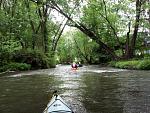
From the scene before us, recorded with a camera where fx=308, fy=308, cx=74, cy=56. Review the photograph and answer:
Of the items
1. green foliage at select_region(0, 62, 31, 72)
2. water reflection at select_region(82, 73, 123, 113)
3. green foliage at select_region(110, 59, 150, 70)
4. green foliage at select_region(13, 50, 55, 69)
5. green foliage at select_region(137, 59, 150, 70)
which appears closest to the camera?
water reflection at select_region(82, 73, 123, 113)

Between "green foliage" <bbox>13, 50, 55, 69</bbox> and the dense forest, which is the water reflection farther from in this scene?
"green foliage" <bbox>13, 50, 55, 69</bbox>

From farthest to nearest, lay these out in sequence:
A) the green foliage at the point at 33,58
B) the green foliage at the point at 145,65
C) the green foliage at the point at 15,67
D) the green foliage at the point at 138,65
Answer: the green foliage at the point at 33,58 → the green foliage at the point at 15,67 → the green foliage at the point at 138,65 → the green foliage at the point at 145,65

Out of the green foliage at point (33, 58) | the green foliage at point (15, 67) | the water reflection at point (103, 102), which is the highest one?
the green foliage at point (33, 58)

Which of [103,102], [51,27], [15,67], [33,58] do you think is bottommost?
[103,102]

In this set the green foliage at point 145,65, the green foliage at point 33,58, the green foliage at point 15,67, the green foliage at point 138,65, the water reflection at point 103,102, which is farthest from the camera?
the green foliage at point 33,58

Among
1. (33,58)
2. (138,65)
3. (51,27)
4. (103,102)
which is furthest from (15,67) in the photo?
(103,102)

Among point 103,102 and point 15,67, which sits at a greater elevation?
point 15,67

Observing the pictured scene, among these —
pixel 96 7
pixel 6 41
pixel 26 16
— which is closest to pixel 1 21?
pixel 6 41

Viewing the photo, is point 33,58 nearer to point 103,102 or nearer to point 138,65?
point 138,65

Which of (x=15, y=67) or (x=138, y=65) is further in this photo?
(x=15, y=67)

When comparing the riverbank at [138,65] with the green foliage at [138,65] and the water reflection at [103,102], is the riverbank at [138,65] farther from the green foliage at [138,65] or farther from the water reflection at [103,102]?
the water reflection at [103,102]

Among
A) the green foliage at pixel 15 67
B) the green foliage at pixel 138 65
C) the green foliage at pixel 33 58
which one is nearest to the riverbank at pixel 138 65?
the green foliage at pixel 138 65

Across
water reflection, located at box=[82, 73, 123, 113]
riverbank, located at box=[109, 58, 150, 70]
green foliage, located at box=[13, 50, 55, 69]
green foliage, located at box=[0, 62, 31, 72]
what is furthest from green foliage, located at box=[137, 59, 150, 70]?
water reflection, located at box=[82, 73, 123, 113]

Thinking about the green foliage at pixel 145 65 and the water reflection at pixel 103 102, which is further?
the green foliage at pixel 145 65
